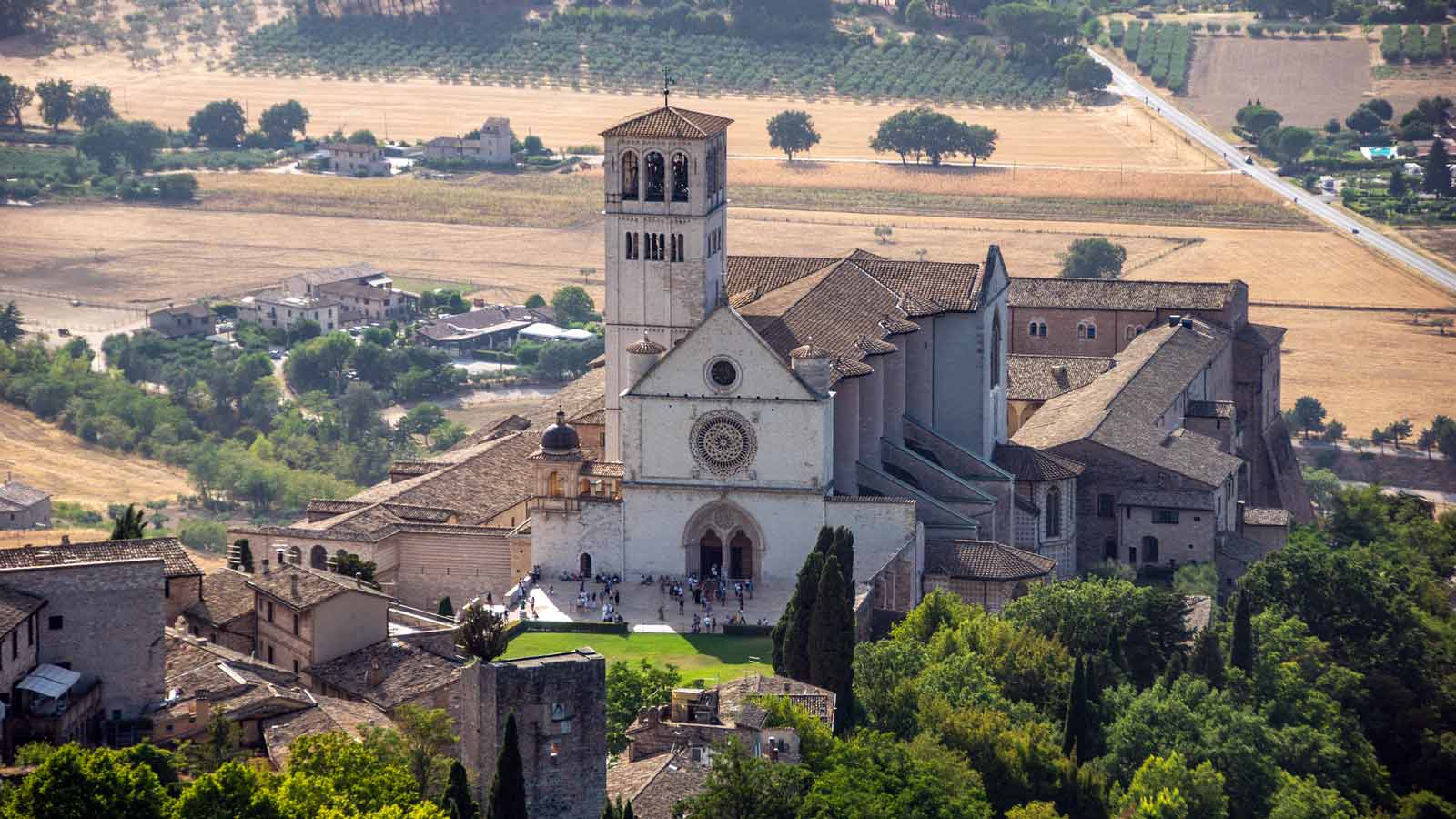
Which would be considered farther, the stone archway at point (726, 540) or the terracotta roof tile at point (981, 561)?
the stone archway at point (726, 540)

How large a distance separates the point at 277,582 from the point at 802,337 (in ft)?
76.2

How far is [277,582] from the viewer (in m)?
88.6

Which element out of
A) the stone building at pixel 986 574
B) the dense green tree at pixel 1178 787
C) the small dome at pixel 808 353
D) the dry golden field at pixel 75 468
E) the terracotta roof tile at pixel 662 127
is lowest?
the dry golden field at pixel 75 468

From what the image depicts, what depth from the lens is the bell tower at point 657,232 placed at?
343ft

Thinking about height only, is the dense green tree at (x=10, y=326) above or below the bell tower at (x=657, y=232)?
below

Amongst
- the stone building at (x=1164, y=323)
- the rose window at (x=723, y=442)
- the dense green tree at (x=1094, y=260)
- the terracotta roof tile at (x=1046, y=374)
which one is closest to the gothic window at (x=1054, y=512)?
the terracotta roof tile at (x=1046, y=374)

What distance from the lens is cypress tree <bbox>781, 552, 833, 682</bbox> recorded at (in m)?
88.8

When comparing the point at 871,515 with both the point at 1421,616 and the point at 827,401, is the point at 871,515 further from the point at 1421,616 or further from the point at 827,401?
the point at 1421,616

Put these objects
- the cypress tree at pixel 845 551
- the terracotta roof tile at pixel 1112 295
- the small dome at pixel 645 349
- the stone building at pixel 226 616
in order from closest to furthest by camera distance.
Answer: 1. the stone building at pixel 226 616
2. the cypress tree at pixel 845 551
3. the small dome at pixel 645 349
4. the terracotta roof tile at pixel 1112 295

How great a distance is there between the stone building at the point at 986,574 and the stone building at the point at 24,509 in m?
54.4

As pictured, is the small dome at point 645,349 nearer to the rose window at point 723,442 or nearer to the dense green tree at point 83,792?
the rose window at point 723,442

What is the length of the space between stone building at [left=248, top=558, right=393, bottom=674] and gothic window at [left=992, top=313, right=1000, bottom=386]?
3496cm

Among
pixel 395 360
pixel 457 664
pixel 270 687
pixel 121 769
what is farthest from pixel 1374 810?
pixel 395 360

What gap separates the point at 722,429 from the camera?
335ft
